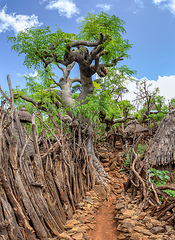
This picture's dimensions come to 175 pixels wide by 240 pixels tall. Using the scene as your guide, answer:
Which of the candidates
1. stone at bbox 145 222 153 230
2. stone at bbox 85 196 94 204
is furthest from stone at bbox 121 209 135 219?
stone at bbox 85 196 94 204

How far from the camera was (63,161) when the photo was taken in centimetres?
377

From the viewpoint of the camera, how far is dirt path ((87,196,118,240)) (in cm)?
332

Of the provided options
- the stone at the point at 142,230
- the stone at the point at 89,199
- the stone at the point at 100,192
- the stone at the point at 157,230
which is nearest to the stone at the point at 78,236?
the stone at the point at 142,230

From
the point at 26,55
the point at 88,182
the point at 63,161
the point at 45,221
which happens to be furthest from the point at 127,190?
the point at 26,55

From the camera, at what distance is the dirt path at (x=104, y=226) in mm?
3324

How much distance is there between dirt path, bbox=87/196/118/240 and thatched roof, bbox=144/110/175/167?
1779 millimetres

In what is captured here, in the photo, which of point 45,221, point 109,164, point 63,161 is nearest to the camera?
point 45,221

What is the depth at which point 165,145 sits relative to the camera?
546 centimetres

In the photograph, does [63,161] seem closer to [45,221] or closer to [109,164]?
[45,221]

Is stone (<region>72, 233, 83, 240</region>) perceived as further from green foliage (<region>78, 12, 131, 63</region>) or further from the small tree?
green foliage (<region>78, 12, 131, 63</region>)

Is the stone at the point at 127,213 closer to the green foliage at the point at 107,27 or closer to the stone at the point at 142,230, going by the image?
the stone at the point at 142,230

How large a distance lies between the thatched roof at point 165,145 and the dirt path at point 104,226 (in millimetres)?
1779

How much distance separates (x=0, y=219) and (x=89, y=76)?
17.4 ft

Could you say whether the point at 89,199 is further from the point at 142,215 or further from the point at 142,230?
the point at 142,230
